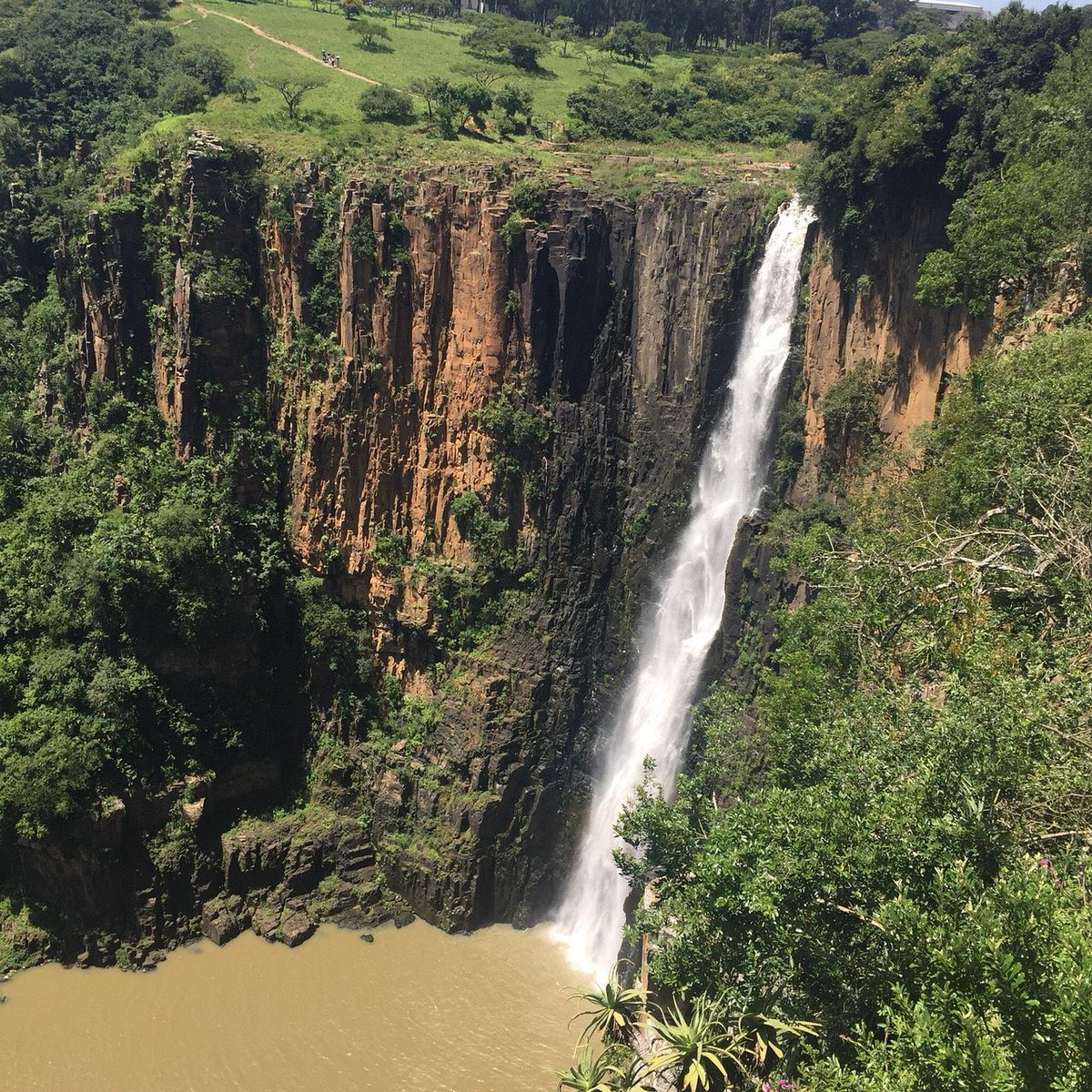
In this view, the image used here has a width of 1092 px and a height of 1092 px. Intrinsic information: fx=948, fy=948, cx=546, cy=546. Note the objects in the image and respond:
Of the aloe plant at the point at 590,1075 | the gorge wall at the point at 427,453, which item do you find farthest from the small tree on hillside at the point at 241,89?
the aloe plant at the point at 590,1075

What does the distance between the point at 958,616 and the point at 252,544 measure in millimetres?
17505

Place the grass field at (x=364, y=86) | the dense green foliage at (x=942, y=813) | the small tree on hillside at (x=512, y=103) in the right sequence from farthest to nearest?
the small tree on hillside at (x=512, y=103), the grass field at (x=364, y=86), the dense green foliage at (x=942, y=813)

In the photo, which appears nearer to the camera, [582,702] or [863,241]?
[863,241]

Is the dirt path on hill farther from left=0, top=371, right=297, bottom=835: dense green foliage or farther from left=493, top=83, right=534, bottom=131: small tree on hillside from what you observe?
left=0, top=371, right=297, bottom=835: dense green foliage

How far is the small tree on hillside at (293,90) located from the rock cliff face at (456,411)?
525cm

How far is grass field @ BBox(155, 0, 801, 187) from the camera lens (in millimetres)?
25469

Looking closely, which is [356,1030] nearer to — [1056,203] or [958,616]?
[958,616]

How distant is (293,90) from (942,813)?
28.6 metres

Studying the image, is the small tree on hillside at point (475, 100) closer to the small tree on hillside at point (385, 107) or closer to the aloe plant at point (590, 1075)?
the small tree on hillside at point (385, 107)

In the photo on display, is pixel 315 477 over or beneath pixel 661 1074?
over

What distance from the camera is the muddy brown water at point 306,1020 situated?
18.2 meters

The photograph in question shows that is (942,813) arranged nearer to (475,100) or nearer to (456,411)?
(456,411)

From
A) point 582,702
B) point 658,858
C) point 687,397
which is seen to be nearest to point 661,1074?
point 658,858

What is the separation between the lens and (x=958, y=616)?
40.7 feet
